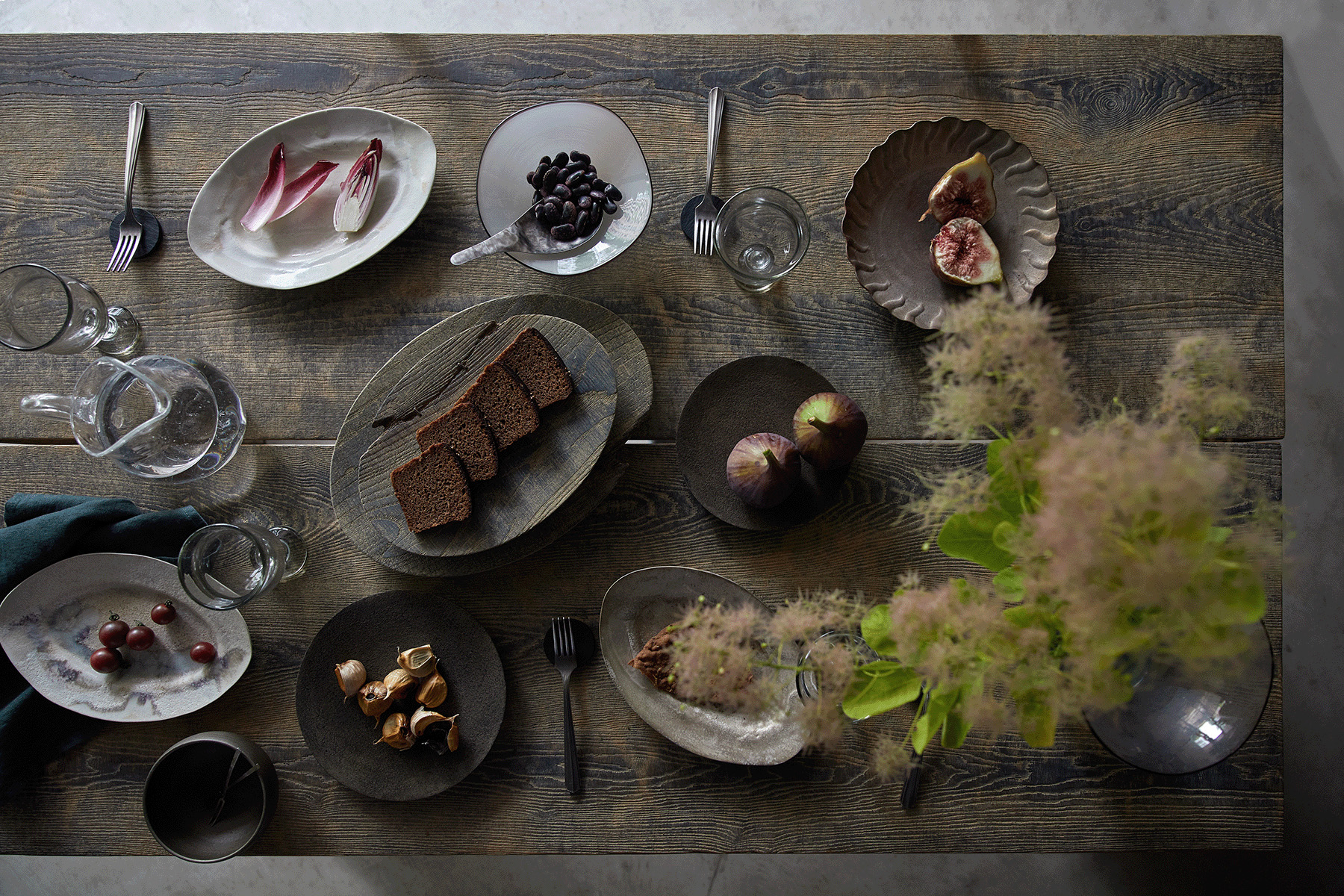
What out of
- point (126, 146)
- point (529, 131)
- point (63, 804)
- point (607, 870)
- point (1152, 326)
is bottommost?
point (607, 870)

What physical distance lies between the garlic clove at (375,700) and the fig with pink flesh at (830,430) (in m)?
0.82

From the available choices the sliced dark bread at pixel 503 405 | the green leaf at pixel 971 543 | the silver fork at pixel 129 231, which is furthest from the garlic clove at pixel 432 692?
the silver fork at pixel 129 231

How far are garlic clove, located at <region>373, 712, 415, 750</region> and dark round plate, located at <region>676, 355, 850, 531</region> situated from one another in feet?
2.08

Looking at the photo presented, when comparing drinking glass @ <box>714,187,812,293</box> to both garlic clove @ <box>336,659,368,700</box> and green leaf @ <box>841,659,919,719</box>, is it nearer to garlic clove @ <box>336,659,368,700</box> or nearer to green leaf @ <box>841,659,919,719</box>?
green leaf @ <box>841,659,919,719</box>

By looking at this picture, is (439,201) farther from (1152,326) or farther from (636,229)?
(1152,326)

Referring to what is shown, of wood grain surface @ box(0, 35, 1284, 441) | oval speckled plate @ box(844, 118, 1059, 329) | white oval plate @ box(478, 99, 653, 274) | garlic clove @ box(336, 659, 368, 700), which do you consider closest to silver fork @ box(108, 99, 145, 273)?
wood grain surface @ box(0, 35, 1284, 441)

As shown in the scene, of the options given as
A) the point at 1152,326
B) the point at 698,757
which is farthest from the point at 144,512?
the point at 1152,326

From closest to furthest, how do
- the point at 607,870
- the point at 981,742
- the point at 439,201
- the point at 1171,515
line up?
1. the point at 1171,515
2. the point at 981,742
3. the point at 439,201
4. the point at 607,870

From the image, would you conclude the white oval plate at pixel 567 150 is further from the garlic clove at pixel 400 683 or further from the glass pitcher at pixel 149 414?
the garlic clove at pixel 400 683

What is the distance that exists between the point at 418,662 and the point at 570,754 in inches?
12.0

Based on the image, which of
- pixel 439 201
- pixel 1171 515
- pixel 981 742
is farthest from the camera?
pixel 439 201

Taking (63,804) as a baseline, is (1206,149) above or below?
above

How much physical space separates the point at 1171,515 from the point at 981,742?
2.60ft

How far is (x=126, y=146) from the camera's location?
4.70 ft
